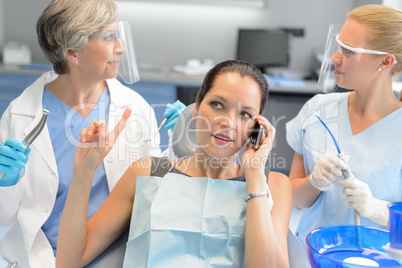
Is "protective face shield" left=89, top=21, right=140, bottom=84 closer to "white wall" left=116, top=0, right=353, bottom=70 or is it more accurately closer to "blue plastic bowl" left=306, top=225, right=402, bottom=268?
"blue plastic bowl" left=306, top=225, right=402, bottom=268

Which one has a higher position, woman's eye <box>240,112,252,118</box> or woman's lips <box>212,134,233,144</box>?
woman's eye <box>240,112,252,118</box>

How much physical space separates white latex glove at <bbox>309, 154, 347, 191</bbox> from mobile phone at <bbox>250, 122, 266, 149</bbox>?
0.25m

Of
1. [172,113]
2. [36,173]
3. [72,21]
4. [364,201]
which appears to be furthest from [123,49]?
[364,201]

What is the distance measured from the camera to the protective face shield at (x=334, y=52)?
156 centimetres

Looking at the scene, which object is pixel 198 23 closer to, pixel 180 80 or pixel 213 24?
pixel 213 24

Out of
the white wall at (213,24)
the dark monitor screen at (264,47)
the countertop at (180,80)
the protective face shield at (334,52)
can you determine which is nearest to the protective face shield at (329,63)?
the protective face shield at (334,52)

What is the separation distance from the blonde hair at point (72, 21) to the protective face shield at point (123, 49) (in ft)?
0.14

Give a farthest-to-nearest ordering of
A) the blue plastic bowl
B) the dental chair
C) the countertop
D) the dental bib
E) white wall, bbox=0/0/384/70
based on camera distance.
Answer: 1. white wall, bbox=0/0/384/70
2. the countertop
3. the dental chair
4. the dental bib
5. the blue plastic bowl

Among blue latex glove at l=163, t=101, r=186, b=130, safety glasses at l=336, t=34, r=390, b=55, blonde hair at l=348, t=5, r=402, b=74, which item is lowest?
blue latex glove at l=163, t=101, r=186, b=130

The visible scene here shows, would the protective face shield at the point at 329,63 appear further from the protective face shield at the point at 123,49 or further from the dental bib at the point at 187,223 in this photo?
the protective face shield at the point at 123,49

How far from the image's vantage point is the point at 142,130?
1.86 meters

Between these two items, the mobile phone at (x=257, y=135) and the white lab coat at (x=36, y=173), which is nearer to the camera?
the mobile phone at (x=257, y=135)

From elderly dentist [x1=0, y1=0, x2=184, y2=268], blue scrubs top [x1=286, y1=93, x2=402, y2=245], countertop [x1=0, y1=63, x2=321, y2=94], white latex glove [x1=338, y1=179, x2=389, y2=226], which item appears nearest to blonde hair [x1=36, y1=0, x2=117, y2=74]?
elderly dentist [x1=0, y1=0, x2=184, y2=268]

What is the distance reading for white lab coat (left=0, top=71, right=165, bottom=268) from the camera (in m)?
1.59
